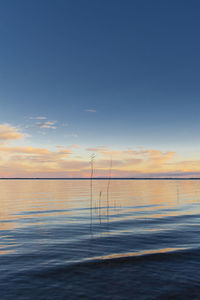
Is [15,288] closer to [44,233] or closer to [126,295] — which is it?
[126,295]

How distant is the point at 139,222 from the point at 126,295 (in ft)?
67.7

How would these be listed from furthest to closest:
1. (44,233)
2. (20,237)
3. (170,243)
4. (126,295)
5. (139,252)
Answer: (44,233)
(20,237)
(170,243)
(139,252)
(126,295)

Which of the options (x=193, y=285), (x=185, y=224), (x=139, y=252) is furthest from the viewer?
(x=185, y=224)

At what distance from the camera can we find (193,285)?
12688 mm

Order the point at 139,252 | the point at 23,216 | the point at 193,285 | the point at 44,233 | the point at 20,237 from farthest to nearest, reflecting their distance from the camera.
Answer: the point at 23,216
the point at 44,233
the point at 20,237
the point at 139,252
the point at 193,285

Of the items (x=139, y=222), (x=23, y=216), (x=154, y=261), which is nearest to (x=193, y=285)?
(x=154, y=261)

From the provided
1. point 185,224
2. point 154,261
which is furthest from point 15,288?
point 185,224

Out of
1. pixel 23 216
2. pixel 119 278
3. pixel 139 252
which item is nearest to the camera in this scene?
pixel 119 278

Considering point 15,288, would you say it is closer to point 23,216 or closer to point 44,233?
point 44,233

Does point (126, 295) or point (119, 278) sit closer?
point (126, 295)

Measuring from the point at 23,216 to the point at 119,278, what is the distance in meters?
27.3

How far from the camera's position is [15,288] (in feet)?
40.6

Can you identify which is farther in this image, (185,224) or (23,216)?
(23,216)

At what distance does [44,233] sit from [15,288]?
13.3 m
